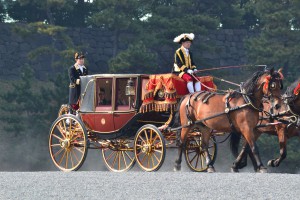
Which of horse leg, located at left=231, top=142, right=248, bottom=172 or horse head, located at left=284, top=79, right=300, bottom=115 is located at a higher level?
horse head, located at left=284, top=79, right=300, bottom=115

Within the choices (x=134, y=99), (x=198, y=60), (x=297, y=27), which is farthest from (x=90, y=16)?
(x=134, y=99)

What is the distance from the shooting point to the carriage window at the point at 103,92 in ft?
→ 65.8

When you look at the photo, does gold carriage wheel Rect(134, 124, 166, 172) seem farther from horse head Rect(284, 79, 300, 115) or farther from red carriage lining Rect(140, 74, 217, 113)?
horse head Rect(284, 79, 300, 115)

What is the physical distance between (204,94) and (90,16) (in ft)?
89.0

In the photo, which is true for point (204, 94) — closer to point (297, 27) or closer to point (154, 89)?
point (154, 89)

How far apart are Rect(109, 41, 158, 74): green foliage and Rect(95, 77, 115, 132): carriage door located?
19528 millimetres

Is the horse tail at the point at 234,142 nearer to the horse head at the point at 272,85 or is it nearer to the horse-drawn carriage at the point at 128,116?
the horse-drawn carriage at the point at 128,116

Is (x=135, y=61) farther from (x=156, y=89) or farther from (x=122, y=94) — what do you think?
(x=156, y=89)

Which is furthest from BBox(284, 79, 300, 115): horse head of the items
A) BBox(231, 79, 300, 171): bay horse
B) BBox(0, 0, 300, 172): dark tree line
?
BBox(0, 0, 300, 172): dark tree line

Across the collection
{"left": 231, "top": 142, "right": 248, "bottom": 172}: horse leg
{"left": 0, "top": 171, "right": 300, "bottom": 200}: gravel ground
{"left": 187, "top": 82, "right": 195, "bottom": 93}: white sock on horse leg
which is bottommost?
{"left": 0, "top": 171, "right": 300, "bottom": 200}: gravel ground

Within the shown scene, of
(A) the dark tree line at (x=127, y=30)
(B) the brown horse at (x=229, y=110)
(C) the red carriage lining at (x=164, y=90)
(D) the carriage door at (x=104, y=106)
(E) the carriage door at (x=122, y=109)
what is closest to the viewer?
(B) the brown horse at (x=229, y=110)

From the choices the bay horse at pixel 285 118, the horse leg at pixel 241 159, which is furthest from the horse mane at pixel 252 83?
the horse leg at pixel 241 159

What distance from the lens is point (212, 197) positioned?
1426 cm

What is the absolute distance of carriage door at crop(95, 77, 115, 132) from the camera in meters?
19.8
